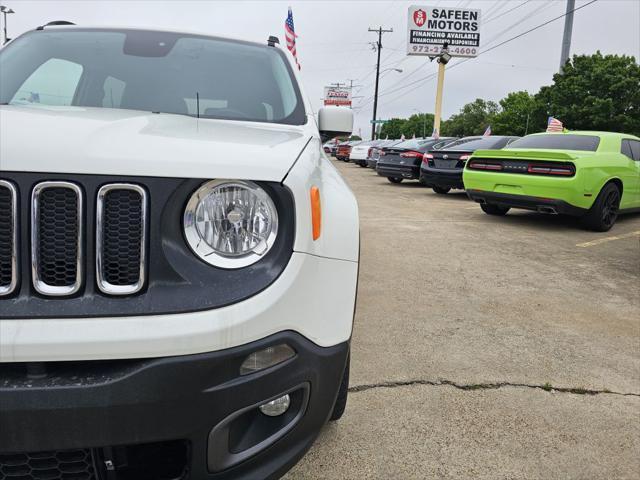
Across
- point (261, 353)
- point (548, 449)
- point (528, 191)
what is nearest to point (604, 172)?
point (528, 191)

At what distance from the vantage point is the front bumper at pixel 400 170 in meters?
13.1

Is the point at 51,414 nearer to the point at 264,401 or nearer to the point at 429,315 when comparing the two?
the point at 264,401

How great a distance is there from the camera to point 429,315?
12.2ft

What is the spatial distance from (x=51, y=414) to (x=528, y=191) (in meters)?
6.73

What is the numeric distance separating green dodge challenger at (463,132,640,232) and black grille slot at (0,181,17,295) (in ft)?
21.8

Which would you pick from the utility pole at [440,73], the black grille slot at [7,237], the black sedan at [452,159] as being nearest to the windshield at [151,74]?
the black grille slot at [7,237]

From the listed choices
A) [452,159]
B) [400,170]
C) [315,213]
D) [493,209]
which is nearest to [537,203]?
[493,209]

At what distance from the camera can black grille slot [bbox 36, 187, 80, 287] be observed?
1249 millimetres

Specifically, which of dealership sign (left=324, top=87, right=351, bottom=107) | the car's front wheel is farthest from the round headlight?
dealership sign (left=324, top=87, right=351, bottom=107)

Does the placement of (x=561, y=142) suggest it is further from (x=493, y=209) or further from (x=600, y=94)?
(x=600, y=94)

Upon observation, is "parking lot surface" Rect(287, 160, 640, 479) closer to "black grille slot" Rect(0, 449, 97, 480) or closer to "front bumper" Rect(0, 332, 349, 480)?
"front bumper" Rect(0, 332, 349, 480)

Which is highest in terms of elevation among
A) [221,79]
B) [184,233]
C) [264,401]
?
[221,79]

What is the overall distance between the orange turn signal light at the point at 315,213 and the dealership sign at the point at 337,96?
72.0m

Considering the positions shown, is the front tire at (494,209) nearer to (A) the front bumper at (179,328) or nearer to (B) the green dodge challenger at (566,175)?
(B) the green dodge challenger at (566,175)
